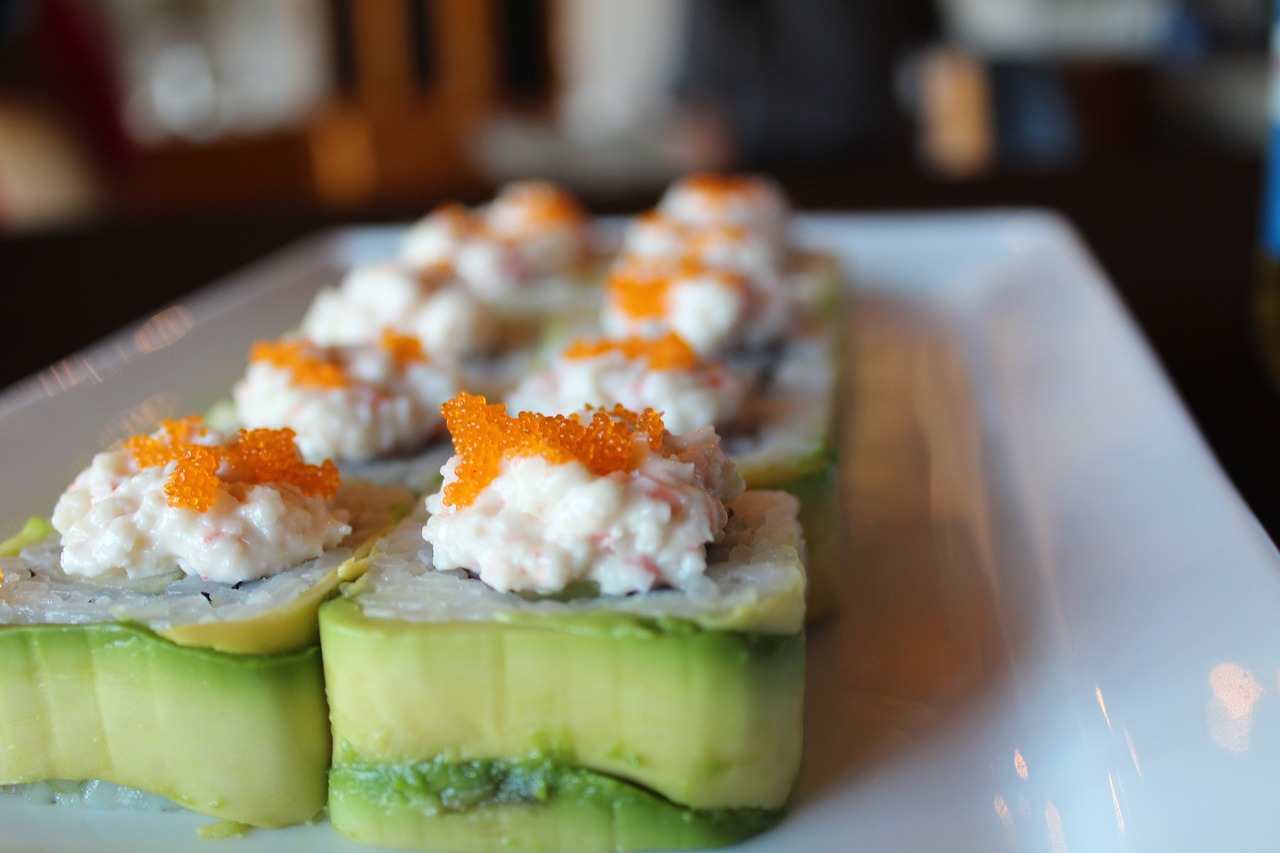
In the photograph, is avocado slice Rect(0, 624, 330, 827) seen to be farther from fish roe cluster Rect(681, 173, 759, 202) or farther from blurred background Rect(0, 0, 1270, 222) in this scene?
blurred background Rect(0, 0, 1270, 222)

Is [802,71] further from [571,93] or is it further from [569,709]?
[569,709]

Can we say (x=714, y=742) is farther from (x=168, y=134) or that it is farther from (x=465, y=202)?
(x=168, y=134)

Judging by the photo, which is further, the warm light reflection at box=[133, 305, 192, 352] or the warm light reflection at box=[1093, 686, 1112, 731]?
the warm light reflection at box=[133, 305, 192, 352]

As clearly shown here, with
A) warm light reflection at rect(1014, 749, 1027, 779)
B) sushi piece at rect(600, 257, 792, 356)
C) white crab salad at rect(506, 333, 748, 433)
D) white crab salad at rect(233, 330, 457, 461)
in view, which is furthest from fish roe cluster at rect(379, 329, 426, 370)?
warm light reflection at rect(1014, 749, 1027, 779)

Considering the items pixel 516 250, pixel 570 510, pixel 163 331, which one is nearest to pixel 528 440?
pixel 570 510

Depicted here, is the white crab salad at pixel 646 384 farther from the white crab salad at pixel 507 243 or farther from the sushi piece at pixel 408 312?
the white crab salad at pixel 507 243

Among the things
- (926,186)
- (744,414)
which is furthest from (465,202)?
(744,414)
